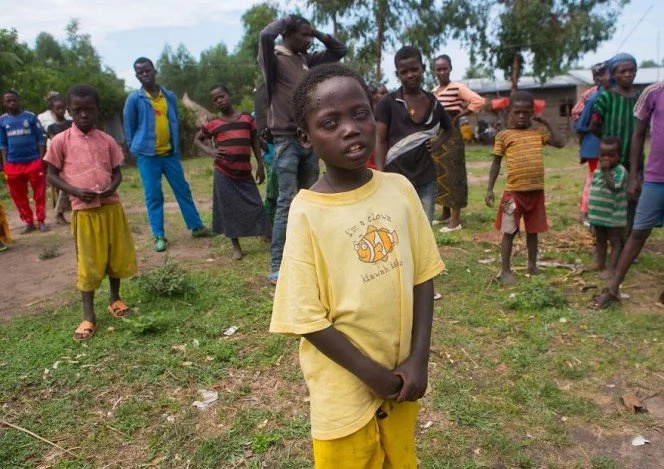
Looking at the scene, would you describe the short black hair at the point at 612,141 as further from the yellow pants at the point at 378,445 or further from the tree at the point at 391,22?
the tree at the point at 391,22

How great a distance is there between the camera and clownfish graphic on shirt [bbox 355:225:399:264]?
1.53 meters

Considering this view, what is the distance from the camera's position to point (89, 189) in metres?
3.67

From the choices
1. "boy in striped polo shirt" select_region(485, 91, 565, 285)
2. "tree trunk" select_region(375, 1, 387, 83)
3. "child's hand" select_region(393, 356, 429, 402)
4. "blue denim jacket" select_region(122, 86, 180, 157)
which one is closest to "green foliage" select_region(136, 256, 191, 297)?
"blue denim jacket" select_region(122, 86, 180, 157)

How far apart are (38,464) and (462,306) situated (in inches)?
117

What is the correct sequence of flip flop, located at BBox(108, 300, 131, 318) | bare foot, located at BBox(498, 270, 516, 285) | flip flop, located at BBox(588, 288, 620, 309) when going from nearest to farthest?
flip flop, located at BBox(588, 288, 620, 309)
flip flop, located at BBox(108, 300, 131, 318)
bare foot, located at BBox(498, 270, 516, 285)

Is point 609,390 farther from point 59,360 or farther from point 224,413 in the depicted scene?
point 59,360

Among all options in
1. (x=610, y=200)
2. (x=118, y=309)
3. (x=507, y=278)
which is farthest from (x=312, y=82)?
(x=610, y=200)

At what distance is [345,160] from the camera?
154 centimetres

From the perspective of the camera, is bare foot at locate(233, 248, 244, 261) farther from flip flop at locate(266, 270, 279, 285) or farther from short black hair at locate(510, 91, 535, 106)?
short black hair at locate(510, 91, 535, 106)

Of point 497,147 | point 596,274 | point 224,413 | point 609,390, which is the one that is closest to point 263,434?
point 224,413

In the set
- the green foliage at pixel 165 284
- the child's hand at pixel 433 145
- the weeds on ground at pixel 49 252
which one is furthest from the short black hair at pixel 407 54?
the weeds on ground at pixel 49 252

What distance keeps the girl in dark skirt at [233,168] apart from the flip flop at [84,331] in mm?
1940

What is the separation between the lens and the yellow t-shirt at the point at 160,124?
584 centimetres

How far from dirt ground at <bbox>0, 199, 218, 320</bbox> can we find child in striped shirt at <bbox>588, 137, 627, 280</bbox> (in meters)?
3.99
